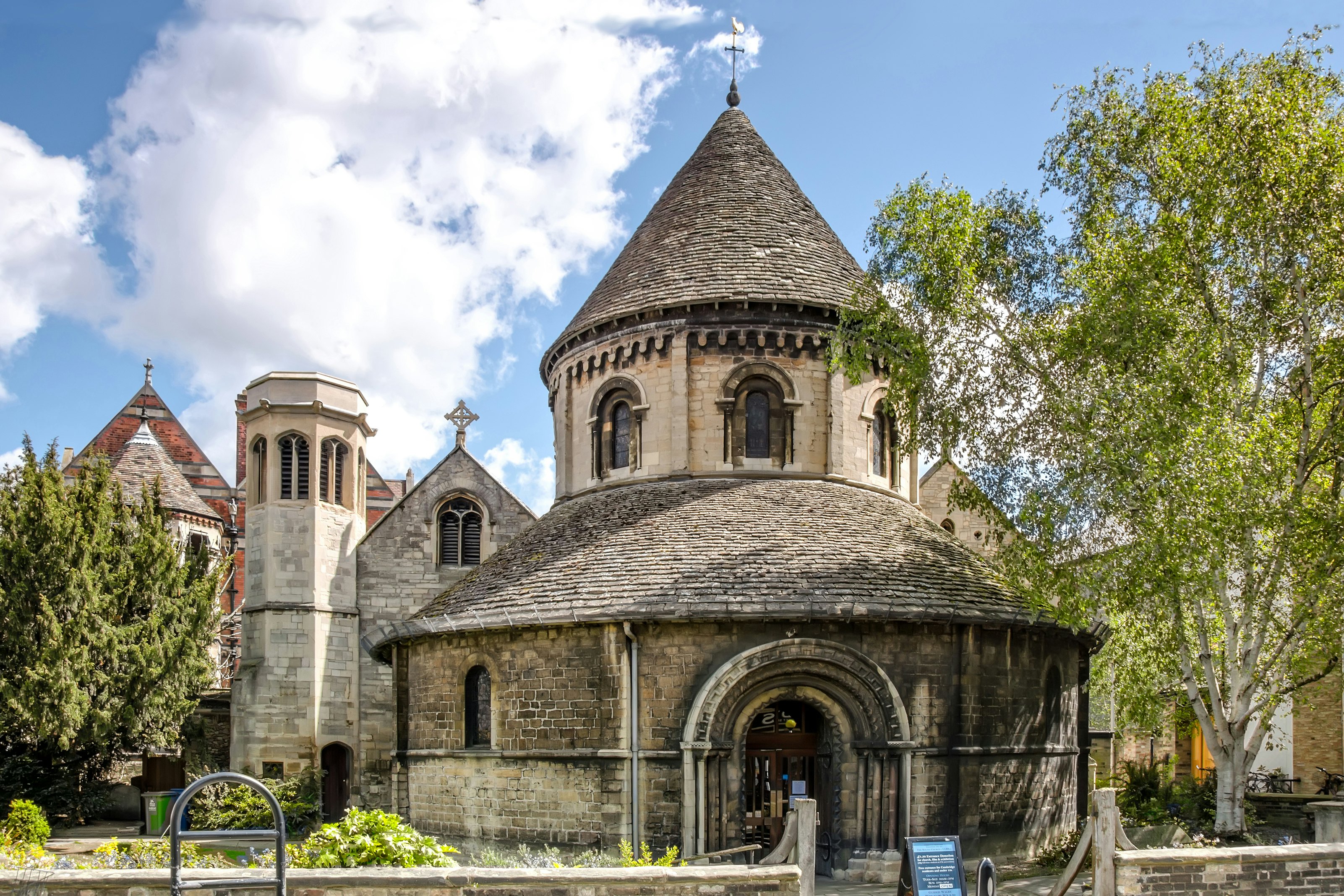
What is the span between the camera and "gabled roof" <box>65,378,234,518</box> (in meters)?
40.4

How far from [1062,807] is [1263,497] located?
22.0 ft

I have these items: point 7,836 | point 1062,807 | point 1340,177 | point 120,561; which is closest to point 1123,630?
point 1062,807

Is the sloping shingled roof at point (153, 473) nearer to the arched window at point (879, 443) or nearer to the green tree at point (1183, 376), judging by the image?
the arched window at point (879, 443)

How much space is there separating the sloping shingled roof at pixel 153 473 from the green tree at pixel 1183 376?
81.2 ft

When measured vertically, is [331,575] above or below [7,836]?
A: above

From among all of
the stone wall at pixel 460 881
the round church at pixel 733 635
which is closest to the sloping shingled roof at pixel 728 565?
the round church at pixel 733 635

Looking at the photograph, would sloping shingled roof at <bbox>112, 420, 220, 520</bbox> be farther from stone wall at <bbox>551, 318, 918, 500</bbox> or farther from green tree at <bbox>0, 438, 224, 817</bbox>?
stone wall at <bbox>551, 318, 918, 500</bbox>

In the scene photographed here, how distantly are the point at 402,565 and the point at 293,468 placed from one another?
10.6 ft

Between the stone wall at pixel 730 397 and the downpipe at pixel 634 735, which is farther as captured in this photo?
the stone wall at pixel 730 397

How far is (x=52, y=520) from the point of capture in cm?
2422

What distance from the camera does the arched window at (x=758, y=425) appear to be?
21.1 metres

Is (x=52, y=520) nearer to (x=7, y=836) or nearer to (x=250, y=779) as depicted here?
(x=7, y=836)

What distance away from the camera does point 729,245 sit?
2212 cm

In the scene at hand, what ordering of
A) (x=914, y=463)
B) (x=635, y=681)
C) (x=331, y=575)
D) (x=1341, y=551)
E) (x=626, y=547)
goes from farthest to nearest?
(x=331, y=575)
(x=914, y=463)
(x=626, y=547)
(x=635, y=681)
(x=1341, y=551)
